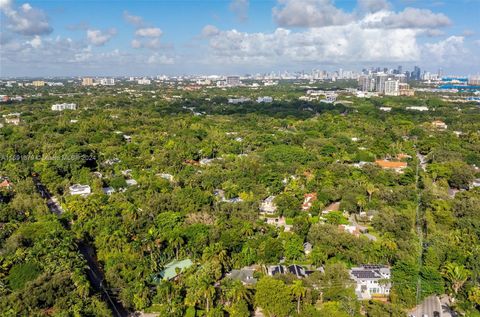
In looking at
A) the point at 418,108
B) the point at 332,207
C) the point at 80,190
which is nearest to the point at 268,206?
the point at 332,207

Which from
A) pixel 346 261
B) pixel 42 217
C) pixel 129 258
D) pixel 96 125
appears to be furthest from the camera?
→ pixel 96 125

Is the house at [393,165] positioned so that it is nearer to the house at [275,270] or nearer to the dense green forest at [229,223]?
the dense green forest at [229,223]

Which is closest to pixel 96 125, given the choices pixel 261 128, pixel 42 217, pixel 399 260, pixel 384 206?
pixel 261 128

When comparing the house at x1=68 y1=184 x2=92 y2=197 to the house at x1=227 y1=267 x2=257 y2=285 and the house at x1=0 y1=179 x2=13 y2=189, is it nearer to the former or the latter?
the house at x1=0 y1=179 x2=13 y2=189

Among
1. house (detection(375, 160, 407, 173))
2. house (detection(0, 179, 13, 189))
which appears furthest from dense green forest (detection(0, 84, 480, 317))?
house (detection(375, 160, 407, 173))

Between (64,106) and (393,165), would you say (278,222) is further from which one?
(64,106)

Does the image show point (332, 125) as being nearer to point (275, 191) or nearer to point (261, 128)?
point (261, 128)

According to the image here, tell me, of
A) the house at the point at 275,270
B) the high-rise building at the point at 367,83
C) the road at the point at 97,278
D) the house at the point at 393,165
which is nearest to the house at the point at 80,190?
the road at the point at 97,278
